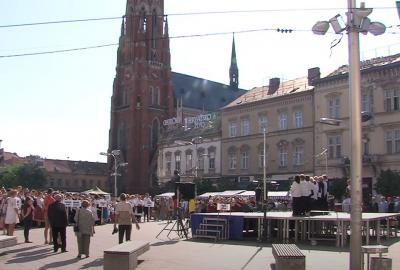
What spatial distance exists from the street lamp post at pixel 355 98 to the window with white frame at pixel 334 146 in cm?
A: 3815

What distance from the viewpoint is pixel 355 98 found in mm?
11742

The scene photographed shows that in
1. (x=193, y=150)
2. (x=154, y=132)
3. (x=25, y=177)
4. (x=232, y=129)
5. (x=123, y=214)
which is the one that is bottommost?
(x=123, y=214)

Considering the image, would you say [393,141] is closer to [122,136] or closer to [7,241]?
[7,241]

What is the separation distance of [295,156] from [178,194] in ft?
111

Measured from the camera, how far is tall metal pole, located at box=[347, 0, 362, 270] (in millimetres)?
11155

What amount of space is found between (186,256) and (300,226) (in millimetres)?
6403

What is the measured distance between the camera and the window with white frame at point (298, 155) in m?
53.8

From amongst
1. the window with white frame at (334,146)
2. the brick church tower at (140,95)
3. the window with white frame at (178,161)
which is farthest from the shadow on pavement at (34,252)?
the brick church tower at (140,95)

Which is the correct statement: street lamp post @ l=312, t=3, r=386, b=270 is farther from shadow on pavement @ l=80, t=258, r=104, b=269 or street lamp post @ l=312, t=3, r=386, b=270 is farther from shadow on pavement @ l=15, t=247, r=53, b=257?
shadow on pavement @ l=15, t=247, r=53, b=257

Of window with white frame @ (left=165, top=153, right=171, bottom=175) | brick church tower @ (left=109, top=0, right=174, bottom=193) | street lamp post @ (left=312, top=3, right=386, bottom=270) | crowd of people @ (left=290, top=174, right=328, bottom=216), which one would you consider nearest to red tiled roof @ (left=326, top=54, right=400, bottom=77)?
crowd of people @ (left=290, top=174, right=328, bottom=216)

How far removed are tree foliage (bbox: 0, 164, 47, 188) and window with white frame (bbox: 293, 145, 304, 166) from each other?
6262 cm

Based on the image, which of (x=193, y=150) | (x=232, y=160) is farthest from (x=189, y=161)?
(x=232, y=160)

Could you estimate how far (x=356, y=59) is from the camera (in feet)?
38.9

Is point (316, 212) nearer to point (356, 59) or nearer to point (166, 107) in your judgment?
point (356, 59)
